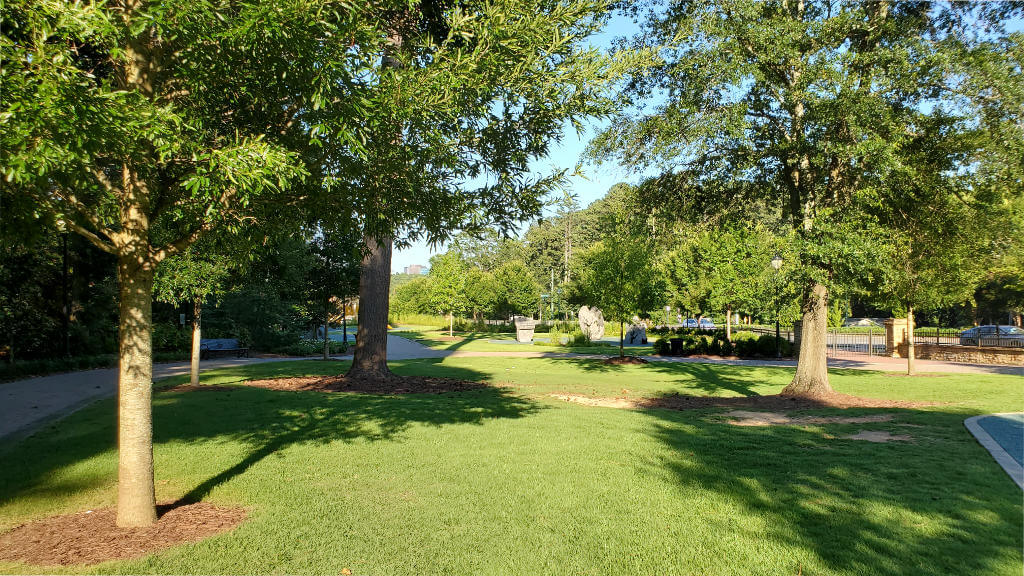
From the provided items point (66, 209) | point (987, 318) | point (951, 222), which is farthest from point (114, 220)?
point (987, 318)

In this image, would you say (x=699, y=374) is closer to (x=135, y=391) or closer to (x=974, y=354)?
(x=974, y=354)

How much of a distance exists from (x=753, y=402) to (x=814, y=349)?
2.00 metres

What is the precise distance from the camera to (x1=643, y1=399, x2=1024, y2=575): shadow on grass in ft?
13.8

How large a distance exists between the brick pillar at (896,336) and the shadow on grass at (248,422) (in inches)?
888

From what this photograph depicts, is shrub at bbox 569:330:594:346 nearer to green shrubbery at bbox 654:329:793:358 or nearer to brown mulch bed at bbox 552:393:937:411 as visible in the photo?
green shrubbery at bbox 654:329:793:358

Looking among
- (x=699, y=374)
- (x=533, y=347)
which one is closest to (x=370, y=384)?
(x=699, y=374)

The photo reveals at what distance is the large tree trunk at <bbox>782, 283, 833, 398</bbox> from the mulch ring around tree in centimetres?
1227

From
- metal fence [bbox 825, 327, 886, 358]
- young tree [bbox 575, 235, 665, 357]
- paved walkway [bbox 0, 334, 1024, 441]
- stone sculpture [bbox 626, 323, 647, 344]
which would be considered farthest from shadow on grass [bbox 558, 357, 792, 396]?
stone sculpture [bbox 626, 323, 647, 344]

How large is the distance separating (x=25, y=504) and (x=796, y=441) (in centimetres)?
884

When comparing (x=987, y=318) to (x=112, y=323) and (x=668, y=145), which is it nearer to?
(x=668, y=145)

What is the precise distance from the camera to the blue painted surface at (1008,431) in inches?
Result: 292

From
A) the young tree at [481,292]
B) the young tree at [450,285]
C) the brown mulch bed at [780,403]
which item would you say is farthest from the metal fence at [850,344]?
the young tree at [481,292]

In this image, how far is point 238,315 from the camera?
2667 cm

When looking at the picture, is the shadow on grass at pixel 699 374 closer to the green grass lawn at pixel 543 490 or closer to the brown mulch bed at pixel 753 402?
the brown mulch bed at pixel 753 402
